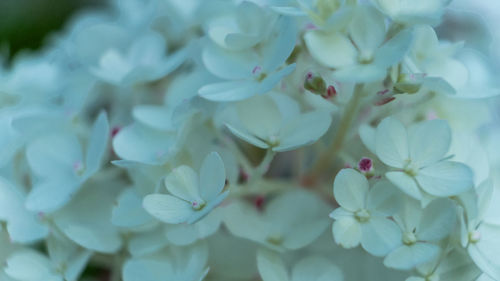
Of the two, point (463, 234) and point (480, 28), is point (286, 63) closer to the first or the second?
point (463, 234)

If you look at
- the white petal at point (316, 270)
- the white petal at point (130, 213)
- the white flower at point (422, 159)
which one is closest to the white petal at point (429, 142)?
the white flower at point (422, 159)

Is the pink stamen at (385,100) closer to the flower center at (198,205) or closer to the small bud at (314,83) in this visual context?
the small bud at (314,83)

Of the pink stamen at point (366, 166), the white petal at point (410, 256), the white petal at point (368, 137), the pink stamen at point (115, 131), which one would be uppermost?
the pink stamen at point (366, 166)

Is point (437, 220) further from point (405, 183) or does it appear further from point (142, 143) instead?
point (142, 143)

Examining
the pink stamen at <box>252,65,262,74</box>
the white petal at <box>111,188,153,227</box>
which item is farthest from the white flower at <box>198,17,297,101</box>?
the white petal at <box>111,188,153,227</box>

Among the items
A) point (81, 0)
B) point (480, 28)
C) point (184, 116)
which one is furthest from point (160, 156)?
point (81, 0)

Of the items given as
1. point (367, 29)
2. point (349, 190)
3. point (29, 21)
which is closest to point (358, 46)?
point (367, 29)

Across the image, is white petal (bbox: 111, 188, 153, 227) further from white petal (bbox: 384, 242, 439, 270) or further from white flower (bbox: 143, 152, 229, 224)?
white petal (bbox: 384, 242, 439, 270)
